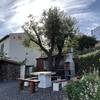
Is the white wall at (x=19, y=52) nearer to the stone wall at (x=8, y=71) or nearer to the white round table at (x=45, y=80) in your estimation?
the stone wall at (x=8, y=71)

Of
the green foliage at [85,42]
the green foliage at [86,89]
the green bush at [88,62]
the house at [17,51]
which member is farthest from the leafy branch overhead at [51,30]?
the green foliage at [86,89]

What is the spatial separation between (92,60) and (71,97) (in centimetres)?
1525

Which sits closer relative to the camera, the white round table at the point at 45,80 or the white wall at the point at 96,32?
the white round table at the point at 45,80

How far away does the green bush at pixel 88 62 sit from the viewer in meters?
22.2

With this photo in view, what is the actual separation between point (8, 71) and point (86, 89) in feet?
79.3

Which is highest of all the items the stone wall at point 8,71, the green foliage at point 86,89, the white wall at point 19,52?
the white wall at point 19,52

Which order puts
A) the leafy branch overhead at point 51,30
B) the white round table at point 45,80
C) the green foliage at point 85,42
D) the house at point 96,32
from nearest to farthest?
1. the white round table at point 45,80
2. the leafy branch overhead at point 51,30
3. the green foliage at point 85,42
4. the house at point 96,32

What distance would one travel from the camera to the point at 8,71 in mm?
31031

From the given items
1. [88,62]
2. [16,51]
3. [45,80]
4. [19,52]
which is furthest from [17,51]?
[45,80]

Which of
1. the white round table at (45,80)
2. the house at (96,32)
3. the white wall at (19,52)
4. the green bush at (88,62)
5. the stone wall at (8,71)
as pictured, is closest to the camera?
the white round table at (45,80)

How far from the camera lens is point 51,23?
2798 centimetres

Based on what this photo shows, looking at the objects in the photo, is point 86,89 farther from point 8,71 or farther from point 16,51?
point 16,51

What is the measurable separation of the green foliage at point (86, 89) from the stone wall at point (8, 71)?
76.3 ft

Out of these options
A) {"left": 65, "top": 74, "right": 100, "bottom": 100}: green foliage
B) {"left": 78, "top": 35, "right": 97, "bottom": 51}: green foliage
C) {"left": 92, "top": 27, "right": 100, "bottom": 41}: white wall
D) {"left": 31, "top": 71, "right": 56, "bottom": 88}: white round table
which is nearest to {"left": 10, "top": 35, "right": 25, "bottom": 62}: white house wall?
{"left": 78, "top": 35, "right": 97, "bottom": 51}: green foliage
